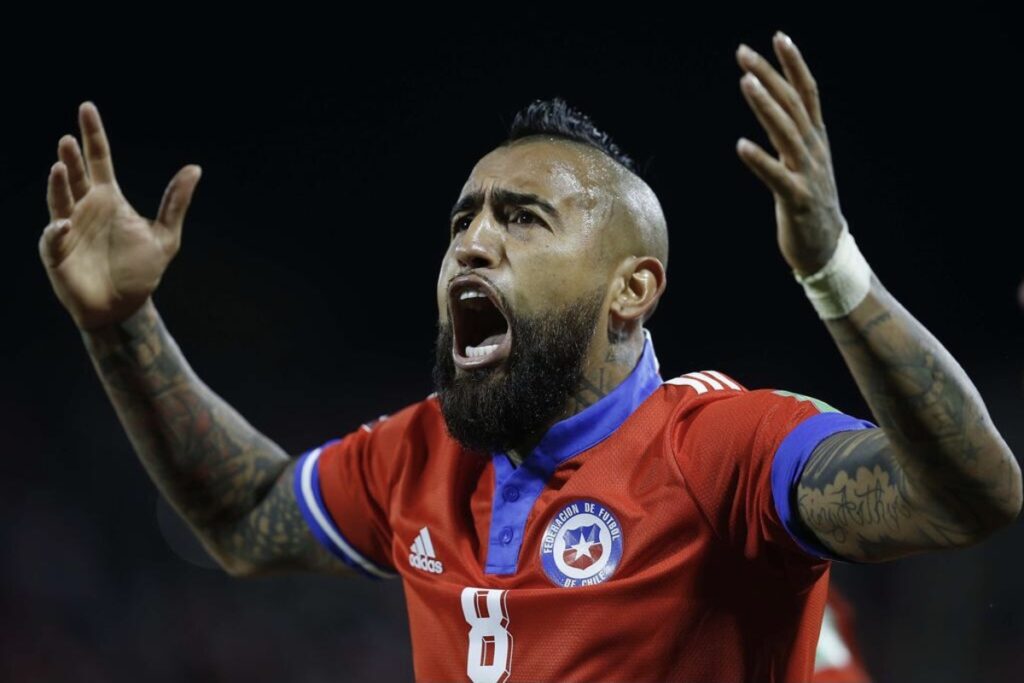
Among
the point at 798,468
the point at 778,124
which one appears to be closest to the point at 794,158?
the point at 778,124

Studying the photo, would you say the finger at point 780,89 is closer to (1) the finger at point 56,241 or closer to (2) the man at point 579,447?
(2) the man at point 579,447

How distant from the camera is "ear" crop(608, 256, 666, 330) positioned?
100 inches

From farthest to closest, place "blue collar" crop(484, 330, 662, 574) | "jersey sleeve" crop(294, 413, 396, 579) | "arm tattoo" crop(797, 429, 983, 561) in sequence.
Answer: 1. "jersey sleeve" crop(294, 413, 396, 579)
2. "blue collar" crop(484, 330, 662, 574)
3. "arm tattoo" crop(797, 429, 983, 561)

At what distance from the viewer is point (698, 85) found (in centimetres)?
726

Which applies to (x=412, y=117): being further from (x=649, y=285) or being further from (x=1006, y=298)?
(x=649, y=285)

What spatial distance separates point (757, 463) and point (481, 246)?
0.79 meters

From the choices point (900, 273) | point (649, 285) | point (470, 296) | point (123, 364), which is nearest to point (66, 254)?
point (123, 364)

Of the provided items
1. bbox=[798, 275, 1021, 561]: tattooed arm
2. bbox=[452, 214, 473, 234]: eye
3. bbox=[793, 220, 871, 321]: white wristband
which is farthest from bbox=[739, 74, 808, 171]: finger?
bbox=[452, 214, 473, 234]: eye

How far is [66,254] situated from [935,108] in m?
5.87

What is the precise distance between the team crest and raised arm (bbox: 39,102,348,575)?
2.74ft

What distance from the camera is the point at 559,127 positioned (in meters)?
2.74

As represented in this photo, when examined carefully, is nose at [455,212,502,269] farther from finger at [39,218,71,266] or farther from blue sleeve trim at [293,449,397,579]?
finger at [39,218,71,266]

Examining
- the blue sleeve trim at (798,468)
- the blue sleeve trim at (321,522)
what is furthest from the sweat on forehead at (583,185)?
the blue sleeve trim at (321,522)

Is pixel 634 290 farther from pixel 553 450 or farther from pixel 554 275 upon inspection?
pixel 553 450
